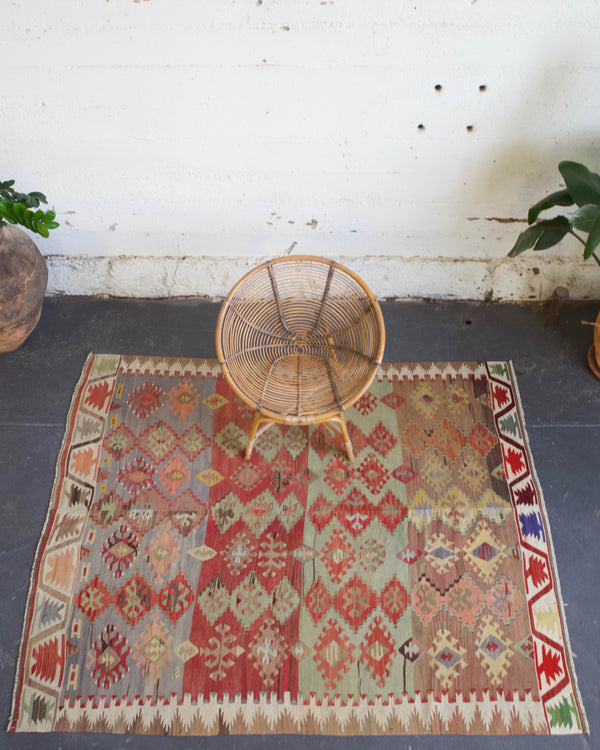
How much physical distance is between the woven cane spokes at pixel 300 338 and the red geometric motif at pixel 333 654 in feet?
2.73

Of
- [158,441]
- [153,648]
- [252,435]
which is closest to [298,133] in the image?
[252,435]

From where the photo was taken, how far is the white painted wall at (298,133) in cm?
185

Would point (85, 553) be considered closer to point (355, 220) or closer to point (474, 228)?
point (355, 220)

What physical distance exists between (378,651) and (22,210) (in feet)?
7.01

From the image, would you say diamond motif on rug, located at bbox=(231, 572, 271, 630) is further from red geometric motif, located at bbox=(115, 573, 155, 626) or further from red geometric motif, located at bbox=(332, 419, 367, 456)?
red geometric motif, located at bbox=(332, 419, 367, 456)

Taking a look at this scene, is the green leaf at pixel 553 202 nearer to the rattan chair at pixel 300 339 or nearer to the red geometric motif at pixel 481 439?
the rattan chair at pixel 300 339

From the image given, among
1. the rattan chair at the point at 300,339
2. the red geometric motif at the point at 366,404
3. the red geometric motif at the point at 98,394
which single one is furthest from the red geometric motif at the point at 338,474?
the red geometric motif at the point at 98,394

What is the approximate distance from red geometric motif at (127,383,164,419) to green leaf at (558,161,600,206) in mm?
1877

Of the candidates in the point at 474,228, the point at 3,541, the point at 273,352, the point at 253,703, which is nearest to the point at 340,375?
the point at 273,352

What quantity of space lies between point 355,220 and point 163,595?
69.8 inches

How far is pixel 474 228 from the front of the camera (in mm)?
2496

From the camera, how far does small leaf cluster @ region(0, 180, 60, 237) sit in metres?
2.06

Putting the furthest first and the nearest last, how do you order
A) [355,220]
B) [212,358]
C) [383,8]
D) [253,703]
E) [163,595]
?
1. [212,358]
2. [355,220]
3. [163,595]
4. [253,703]
5. [383,8]

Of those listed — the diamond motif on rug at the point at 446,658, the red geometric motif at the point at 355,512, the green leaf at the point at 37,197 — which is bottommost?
the diamond motif on rug at the point at 446,658
